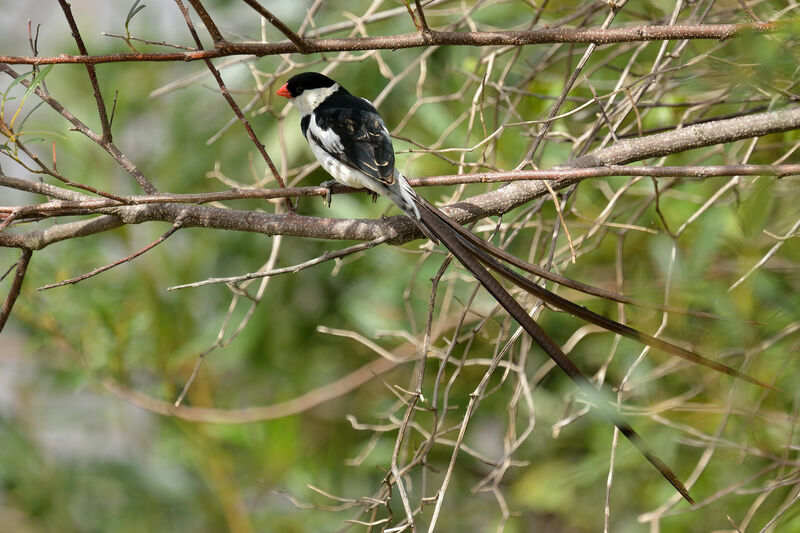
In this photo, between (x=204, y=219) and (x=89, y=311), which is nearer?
(x=204, y=219)

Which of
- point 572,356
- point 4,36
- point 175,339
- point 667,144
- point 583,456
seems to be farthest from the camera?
point 4,36

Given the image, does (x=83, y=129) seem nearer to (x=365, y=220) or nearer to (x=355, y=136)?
(x=365, y=220)

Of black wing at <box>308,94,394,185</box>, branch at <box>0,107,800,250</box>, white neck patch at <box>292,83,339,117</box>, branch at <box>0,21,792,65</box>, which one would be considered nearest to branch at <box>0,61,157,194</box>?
branch at <box>0,107,800,250</box>

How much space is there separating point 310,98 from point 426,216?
3.45 feet

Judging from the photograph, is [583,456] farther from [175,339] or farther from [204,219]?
[204,219]

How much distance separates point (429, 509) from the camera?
10.4ft

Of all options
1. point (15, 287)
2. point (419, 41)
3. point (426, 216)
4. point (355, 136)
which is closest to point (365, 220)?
point (426, 216)

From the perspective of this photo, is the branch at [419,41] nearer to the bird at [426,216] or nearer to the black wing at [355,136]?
the bird at [426,216]

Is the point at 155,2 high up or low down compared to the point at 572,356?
up

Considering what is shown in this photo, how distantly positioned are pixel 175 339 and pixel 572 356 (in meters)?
1.56

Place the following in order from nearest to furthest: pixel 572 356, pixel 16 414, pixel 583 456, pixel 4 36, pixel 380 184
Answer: pixel 380 184
pixel 572 356
pixel 583 456
pixel 16 414
pixel 4 36

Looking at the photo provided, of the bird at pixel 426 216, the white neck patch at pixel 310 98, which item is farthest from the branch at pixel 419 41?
the white neck patch at pixel 310 98

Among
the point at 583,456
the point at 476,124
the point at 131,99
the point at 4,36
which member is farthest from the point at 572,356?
the point at 4,36

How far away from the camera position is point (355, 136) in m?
1.82
